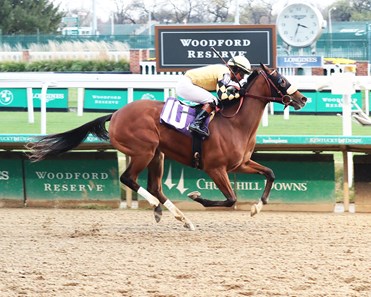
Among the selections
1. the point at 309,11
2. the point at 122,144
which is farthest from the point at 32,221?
the point at 309,11

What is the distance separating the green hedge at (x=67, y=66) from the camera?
35.9 metres

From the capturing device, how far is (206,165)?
9.81m

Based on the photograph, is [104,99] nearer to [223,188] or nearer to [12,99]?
[12,99]

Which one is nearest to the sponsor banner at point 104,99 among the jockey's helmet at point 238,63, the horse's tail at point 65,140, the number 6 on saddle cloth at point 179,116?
the horse's tail at point 65,140

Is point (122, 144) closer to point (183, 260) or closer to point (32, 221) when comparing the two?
point (32, 221)

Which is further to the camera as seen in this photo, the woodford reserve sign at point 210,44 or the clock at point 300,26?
the clock at point 300,26

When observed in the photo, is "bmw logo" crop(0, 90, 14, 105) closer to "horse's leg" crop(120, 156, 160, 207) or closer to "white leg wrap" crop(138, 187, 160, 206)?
"horse's leg" crop(120, 156, 160, 207)

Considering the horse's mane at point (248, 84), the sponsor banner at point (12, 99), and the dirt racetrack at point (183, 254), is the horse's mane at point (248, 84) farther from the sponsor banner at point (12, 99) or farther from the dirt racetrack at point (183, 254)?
the sponsor banner at point (12, 99)

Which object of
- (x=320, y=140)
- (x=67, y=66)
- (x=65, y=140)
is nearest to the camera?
(x=65, y=140)

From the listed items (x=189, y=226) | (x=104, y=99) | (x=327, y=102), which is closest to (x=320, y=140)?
(x=189, y=226)

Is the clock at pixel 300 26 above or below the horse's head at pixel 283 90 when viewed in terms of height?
above

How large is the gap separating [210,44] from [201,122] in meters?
3.28

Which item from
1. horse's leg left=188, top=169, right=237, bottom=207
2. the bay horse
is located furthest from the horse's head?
horse's leg left=188, top=169, right=237, bottom=207

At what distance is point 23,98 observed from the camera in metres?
25.9
